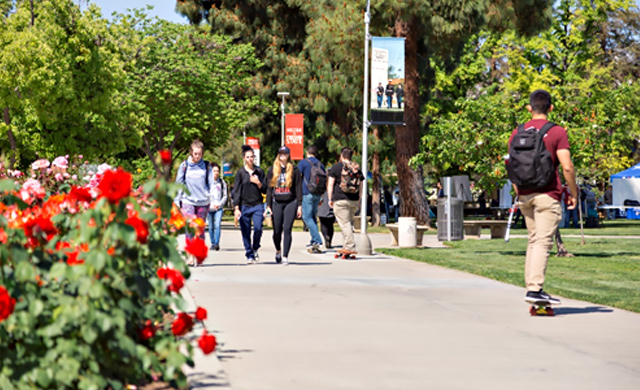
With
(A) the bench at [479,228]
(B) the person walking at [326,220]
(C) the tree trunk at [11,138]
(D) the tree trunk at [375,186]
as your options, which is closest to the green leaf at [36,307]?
(B) the person walking at [326,220]

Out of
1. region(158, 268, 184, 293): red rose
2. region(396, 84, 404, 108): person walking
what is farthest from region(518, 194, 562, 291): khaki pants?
region(396, 84, 404, 108): person walking

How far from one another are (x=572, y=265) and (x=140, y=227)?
535 inches

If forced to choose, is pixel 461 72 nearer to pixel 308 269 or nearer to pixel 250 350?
pixel 308 269

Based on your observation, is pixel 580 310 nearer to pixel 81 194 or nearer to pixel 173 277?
pixel 173 277

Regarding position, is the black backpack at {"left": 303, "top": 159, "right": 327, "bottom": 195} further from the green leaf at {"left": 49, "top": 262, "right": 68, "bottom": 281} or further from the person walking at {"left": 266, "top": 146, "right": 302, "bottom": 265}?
the green leaf at {"left": 49, "top": 262, "right": 68, "bottom": 281}

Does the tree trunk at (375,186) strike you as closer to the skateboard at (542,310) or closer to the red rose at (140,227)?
the skateboard at (542,310)

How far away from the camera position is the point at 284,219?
16.4m

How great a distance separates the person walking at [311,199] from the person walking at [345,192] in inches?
57.3

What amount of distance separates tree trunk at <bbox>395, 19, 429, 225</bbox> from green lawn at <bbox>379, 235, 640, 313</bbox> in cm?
578

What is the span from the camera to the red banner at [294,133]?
37.9 metres

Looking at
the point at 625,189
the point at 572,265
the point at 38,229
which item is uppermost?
the point at 625,189

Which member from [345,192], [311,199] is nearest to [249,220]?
[345,192]

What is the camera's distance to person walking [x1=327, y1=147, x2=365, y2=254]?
17766 mm

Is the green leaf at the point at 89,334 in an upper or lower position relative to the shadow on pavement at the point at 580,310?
upper
